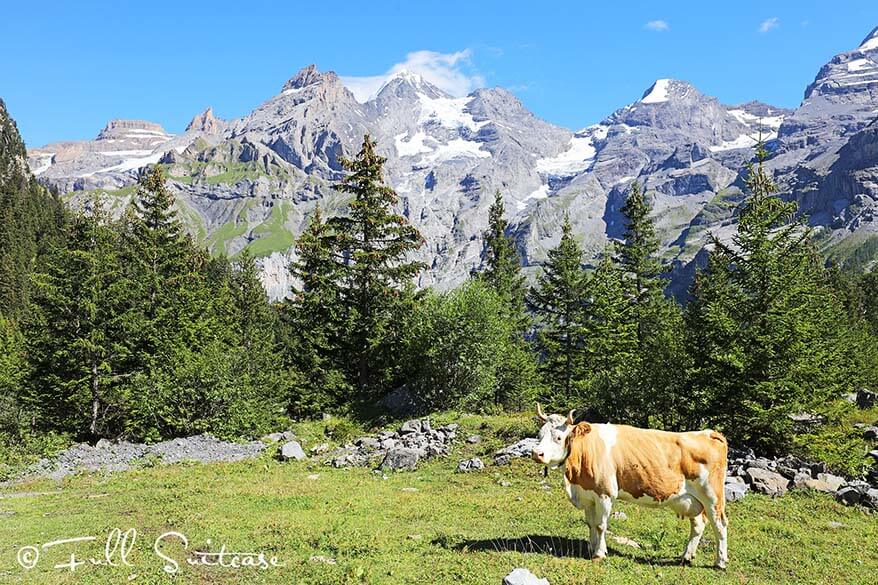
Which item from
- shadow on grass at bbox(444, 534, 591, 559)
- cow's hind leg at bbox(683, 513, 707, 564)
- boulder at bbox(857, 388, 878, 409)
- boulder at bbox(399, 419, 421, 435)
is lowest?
boulder at bbox(857, 388, 878, 409)

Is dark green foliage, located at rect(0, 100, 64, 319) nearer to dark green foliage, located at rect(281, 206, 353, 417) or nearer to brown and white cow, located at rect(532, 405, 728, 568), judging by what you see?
dark green foliage, located at rect(281, 206, 353, 417)

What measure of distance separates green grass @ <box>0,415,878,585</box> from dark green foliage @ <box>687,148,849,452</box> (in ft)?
15.2

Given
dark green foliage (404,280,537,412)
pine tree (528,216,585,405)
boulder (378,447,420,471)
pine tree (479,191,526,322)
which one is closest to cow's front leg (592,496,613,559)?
boulder (378,447,420,471)

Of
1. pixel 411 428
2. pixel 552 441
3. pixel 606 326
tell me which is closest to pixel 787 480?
pixel 552 441

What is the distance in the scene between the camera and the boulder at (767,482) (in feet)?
50.8

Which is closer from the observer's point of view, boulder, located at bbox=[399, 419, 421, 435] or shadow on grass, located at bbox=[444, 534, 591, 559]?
shadow on grass, located at bbox=[444, 534, 591, 559]

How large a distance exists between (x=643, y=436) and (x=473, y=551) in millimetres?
4010

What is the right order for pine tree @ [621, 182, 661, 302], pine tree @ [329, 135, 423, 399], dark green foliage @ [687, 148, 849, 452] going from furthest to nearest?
1. pine tree @ [621, 182, 661, 302]
2. pine tree @ [329, 135, 423, 399]
3. dark green foliage @ [687, 148, 849, 452]

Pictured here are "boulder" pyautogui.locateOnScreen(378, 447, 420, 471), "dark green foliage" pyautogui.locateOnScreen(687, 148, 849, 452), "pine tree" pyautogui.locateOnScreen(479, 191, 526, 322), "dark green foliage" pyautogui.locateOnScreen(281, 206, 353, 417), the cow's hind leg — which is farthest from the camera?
"pine tree" pyautogui.locateOnScreen(479, 191, 526, 322)

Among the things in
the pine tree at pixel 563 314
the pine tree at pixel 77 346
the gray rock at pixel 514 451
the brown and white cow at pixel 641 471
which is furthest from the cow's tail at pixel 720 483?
the pine tree at pixel 77 346

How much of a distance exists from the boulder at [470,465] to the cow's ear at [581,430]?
1130cm

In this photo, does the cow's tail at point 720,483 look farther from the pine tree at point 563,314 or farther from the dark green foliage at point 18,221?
the dark green foliage at point 18,221

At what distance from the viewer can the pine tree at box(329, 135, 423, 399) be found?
38.0 meters

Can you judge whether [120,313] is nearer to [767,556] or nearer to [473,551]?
[473,551]
